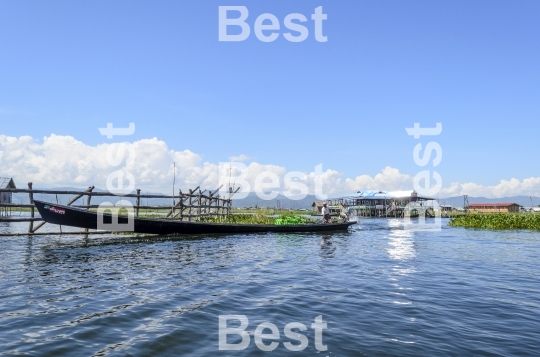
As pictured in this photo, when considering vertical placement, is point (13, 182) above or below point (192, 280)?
above

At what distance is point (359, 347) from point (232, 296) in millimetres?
3424

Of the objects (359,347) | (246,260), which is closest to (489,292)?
(359,347)

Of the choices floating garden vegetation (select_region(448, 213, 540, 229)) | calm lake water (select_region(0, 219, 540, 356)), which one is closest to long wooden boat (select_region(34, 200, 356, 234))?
calm lake water (select_region(0, 219, 540, 356))

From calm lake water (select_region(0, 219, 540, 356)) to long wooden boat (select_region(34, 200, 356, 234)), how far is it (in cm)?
232

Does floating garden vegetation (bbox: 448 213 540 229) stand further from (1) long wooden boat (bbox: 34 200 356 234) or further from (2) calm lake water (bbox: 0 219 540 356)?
(2) calm lake water (bbox: 0 219 540 356)

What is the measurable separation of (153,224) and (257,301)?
1274 centimetres

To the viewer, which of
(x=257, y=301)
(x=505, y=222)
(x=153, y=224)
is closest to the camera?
(x=257, y=301)

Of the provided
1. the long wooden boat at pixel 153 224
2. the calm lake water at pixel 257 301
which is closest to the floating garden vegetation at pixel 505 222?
the long wooden boat at pixel 153 224

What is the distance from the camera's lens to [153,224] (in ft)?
62.1

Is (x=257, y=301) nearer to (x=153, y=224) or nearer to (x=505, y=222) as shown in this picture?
(x=153, y=224)

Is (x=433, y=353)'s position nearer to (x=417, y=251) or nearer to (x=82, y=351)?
(x=82, y=351)

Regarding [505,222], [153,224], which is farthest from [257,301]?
[505,222]

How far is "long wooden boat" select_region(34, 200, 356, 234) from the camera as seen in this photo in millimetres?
16141

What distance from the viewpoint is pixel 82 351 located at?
16.0 feet
